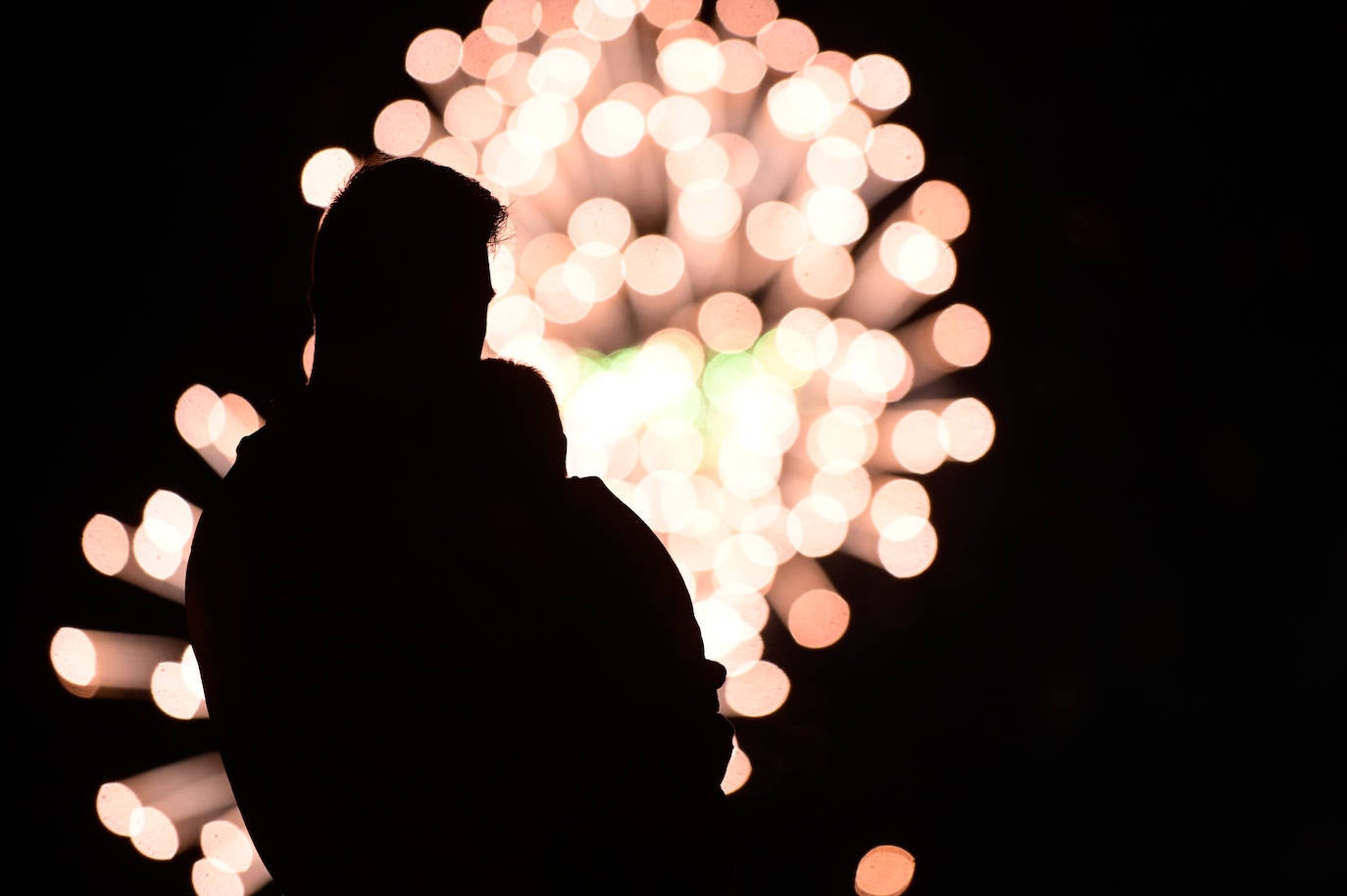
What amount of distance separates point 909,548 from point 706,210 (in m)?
1.18

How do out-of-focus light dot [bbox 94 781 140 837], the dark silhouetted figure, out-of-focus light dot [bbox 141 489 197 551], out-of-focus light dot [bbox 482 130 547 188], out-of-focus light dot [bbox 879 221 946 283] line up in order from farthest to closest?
out-of-focus light dot [bbox 879 221 946 283], out-of-focus light dot [bbox 482 130 547 188], out-of-focus light dot [bbox 94 781 140 837], out-of-focus light dot [bbox 141 489 197 551], the dark silhouetted figure

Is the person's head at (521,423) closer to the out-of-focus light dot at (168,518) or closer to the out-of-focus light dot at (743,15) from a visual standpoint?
the out-of-focus light dot at (168,518)

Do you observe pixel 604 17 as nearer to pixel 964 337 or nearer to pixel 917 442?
pixel 964 337

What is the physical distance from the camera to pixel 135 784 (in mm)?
2494

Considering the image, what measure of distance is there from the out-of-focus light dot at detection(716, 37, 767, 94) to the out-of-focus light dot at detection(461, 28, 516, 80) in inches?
23.5

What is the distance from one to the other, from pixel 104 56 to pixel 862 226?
2031mm

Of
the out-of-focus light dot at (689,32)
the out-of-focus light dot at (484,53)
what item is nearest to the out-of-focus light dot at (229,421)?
the out-of-focus light dot at (484,53)

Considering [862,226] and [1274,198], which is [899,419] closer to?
[862,226]

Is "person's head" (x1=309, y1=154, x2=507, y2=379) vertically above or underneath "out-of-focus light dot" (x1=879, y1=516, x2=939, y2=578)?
above

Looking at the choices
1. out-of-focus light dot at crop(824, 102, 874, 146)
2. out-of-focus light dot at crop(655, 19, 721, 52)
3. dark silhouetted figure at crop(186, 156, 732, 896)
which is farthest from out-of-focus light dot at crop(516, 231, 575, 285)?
dark silhouetted figure at crop(186, 156, 732, 896)

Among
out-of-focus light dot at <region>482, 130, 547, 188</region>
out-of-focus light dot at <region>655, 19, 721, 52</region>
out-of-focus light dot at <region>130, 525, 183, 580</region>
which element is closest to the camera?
out-of-focus light dot at <region>130, 525, 183, 580</region>

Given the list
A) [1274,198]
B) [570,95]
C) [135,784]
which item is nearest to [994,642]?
[1274,198]

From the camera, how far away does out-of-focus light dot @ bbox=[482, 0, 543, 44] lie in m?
2.87

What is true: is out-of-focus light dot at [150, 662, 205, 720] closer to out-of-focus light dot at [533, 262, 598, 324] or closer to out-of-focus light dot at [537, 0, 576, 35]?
out-of-focus light dot at [533, 262, 598, 324]
